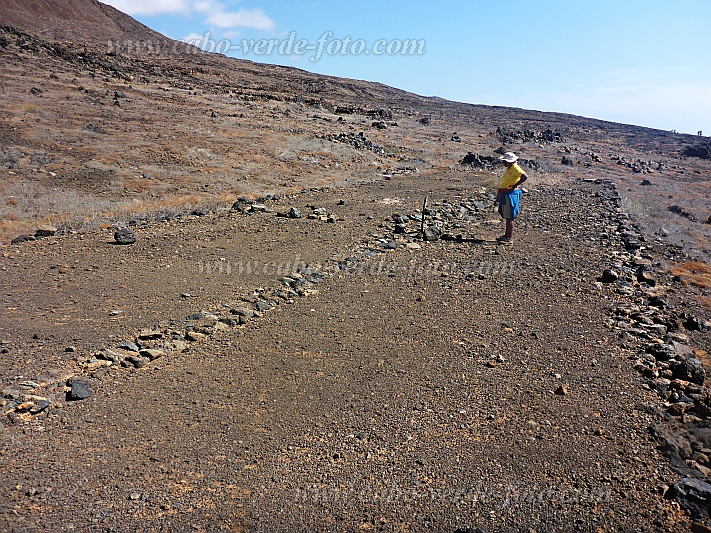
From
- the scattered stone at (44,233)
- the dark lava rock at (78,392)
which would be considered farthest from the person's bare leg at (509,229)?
the scattered stone at (44,233)

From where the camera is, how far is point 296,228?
9.77 metres

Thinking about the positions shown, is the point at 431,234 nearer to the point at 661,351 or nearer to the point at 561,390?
the point at 661,351

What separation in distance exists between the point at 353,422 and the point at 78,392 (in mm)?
2293

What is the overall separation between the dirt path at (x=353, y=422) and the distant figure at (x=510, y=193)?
2.43 meters

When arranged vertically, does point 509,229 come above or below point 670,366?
above

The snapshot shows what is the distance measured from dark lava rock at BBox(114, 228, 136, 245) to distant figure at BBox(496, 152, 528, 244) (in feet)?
21.1

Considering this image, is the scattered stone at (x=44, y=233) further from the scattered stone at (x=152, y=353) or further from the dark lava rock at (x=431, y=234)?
the dark lava rock at (x=431, y=234)

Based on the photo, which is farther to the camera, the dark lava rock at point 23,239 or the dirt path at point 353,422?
the dark lava rock at point 23,239

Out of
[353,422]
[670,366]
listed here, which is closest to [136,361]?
[353,422]

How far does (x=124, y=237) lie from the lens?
27.5 feet

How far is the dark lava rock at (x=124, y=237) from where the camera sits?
832 centimetres

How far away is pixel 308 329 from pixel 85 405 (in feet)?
7.69

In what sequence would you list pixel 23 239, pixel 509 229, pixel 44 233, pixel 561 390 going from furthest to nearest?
pixel 509 229
pixel 44 233
pixel 23 239
pixel 561 390

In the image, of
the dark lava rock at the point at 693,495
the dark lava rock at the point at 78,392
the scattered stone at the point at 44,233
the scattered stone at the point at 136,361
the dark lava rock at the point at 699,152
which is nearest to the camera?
the dark lava rock at the point at 693,495
